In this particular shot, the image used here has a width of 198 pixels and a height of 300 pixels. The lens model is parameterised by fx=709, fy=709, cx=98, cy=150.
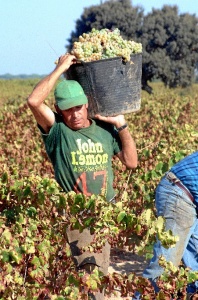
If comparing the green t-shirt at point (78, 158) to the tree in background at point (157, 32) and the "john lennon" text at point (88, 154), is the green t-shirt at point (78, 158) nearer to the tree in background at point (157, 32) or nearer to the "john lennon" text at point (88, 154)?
the "john lennon" text at point (88, 154)

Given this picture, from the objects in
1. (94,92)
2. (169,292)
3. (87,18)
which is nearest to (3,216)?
(94,92)

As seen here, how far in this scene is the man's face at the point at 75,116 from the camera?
13.5 ft

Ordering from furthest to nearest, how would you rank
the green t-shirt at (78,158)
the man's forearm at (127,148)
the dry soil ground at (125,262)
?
the dry soil ground at (125,262)
the man's forearm at (127,148)
the green t-shirt at (78,158)

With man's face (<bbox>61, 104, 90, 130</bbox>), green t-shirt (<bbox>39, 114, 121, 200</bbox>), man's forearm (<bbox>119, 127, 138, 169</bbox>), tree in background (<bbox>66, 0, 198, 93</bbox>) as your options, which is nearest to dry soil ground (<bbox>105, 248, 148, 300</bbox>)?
man's forearm (<bbox>119, 127, 138, 169</bbox>)

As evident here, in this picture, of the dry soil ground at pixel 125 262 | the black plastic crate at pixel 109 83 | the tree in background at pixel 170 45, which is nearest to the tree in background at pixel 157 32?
the tree in background at pixel 170 45

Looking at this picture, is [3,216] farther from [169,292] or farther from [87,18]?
[87,18]

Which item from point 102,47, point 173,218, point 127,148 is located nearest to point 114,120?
point 127,148

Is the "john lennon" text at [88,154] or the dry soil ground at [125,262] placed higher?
the "john lennon" text at [88,154]

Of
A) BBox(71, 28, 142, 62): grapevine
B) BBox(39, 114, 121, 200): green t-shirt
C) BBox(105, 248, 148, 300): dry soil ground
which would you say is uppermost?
BBox(71, 28, 142, 62): grapevine

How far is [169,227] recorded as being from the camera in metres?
3.99

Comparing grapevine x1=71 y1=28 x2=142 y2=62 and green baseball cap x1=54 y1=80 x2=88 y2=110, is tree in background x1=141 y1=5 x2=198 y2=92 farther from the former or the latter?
green baseball cap x1=54 y1=80 x2=88 y2=110

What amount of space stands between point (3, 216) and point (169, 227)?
958 millimetres

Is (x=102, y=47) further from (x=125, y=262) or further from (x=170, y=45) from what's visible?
(x=170, y=45)

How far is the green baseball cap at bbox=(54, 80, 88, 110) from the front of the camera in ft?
13.3
